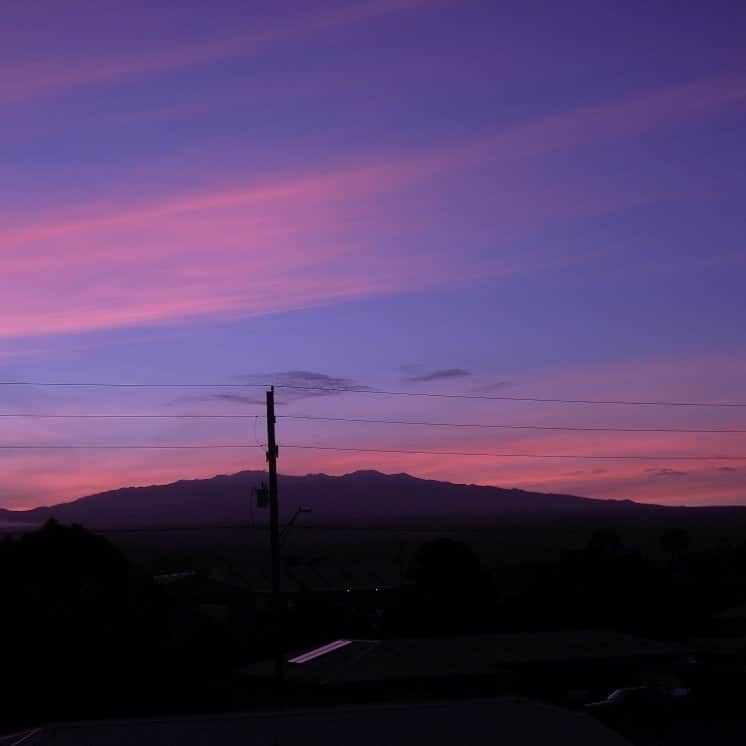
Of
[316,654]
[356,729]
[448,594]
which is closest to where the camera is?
[356,729]

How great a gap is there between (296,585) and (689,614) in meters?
23.1

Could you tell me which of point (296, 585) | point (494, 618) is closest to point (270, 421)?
point (494, 618)

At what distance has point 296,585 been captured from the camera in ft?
206

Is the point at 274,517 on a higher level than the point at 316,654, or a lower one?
higher

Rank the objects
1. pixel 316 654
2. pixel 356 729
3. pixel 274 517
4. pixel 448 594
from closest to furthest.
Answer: pixel 356 729 → pixel 274 517 → pixel 316 654 → pixel 448 594

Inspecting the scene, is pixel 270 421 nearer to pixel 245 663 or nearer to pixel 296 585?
pixel 245 663

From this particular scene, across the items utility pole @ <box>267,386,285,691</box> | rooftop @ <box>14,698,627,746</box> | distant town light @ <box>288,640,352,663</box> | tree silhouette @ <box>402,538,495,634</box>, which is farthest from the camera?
tree silhouette @ <box>402,538,495,634</box>

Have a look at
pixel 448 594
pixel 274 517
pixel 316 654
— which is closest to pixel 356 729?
pixel 274 517

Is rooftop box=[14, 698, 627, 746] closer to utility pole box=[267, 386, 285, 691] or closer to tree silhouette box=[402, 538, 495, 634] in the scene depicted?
utility pole box=[267, 386, 285, 691]

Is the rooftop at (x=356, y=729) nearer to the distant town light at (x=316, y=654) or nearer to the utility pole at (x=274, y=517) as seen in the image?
the utility pole at (x=274, y=517)

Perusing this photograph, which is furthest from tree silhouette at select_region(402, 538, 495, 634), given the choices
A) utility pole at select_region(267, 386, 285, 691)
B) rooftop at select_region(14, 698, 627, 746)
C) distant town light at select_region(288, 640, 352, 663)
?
rooftop at select_region(14, 698, 627, 746)

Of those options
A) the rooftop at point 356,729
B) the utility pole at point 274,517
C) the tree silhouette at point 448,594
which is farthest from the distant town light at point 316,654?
the rooftop at point 356,729

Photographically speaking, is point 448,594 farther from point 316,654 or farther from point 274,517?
point 274,517

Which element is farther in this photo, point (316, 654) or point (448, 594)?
point (448, 594)
